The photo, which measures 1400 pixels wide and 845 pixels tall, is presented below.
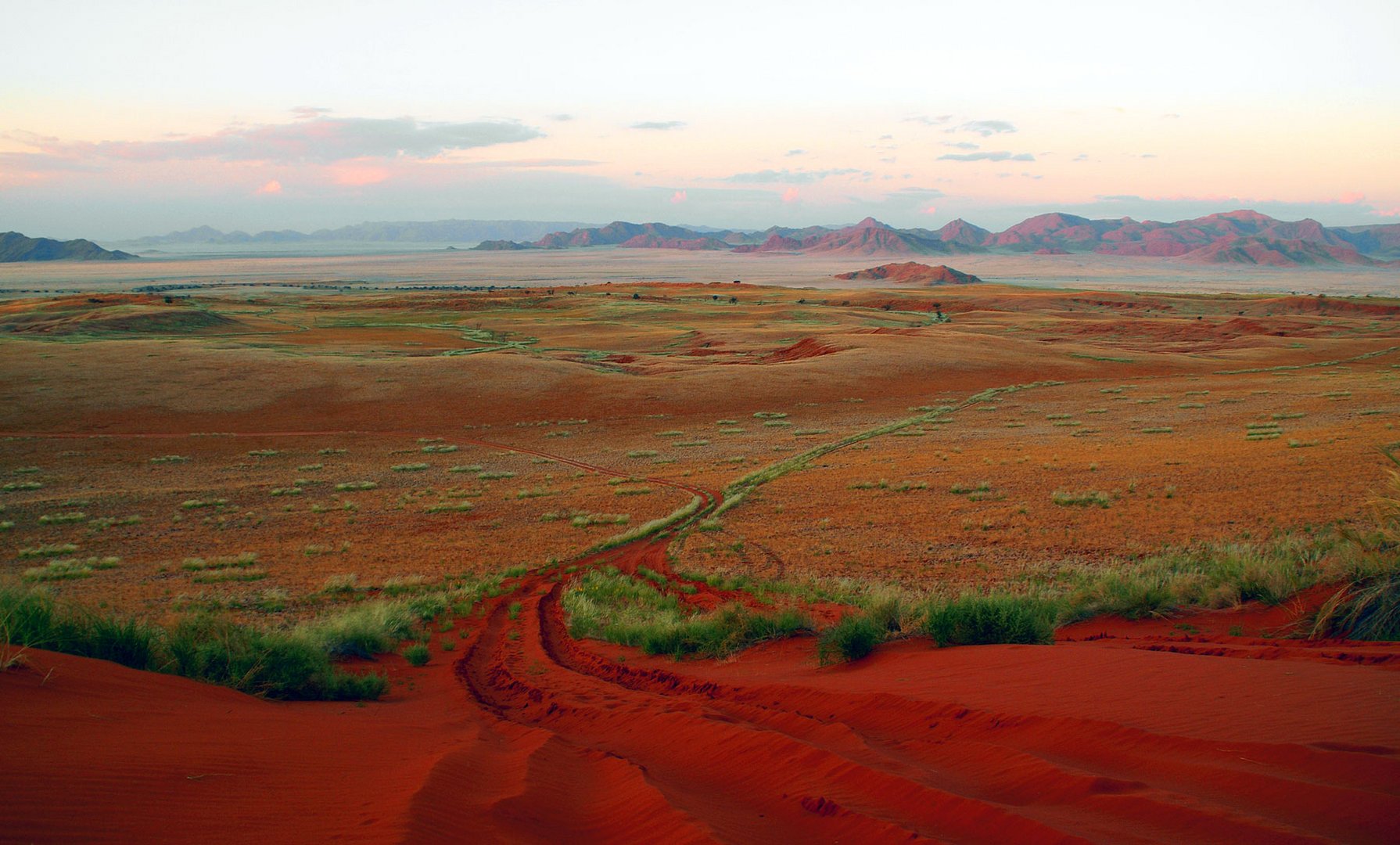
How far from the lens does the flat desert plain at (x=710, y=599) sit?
14.9ft

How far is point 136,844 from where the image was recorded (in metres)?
3.79

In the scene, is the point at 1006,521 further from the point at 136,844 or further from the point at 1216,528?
the point at 136,844

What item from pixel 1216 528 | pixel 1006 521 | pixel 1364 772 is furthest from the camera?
pixel 1006 521

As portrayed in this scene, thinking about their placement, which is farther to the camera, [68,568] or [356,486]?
[356,486]

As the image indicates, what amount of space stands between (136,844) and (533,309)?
95129 millimetres

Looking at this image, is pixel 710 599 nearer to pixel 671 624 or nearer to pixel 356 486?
pixel 671 624

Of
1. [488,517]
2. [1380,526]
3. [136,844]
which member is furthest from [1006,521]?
[136,844]

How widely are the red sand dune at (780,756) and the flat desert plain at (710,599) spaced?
0.11ft

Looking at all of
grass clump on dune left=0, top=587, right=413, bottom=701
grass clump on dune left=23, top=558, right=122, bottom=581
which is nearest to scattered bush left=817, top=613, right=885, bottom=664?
grass clump on dune left=0, top=587, right=413, bottom=701

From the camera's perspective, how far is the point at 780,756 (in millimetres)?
5629

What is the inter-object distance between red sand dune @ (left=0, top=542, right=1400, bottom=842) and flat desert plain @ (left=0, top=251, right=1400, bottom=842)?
0.11 ft

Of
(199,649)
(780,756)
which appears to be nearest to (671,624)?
(780,756)

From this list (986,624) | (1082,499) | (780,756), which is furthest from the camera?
(1082,499)

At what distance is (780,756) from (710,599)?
24.0 ft
